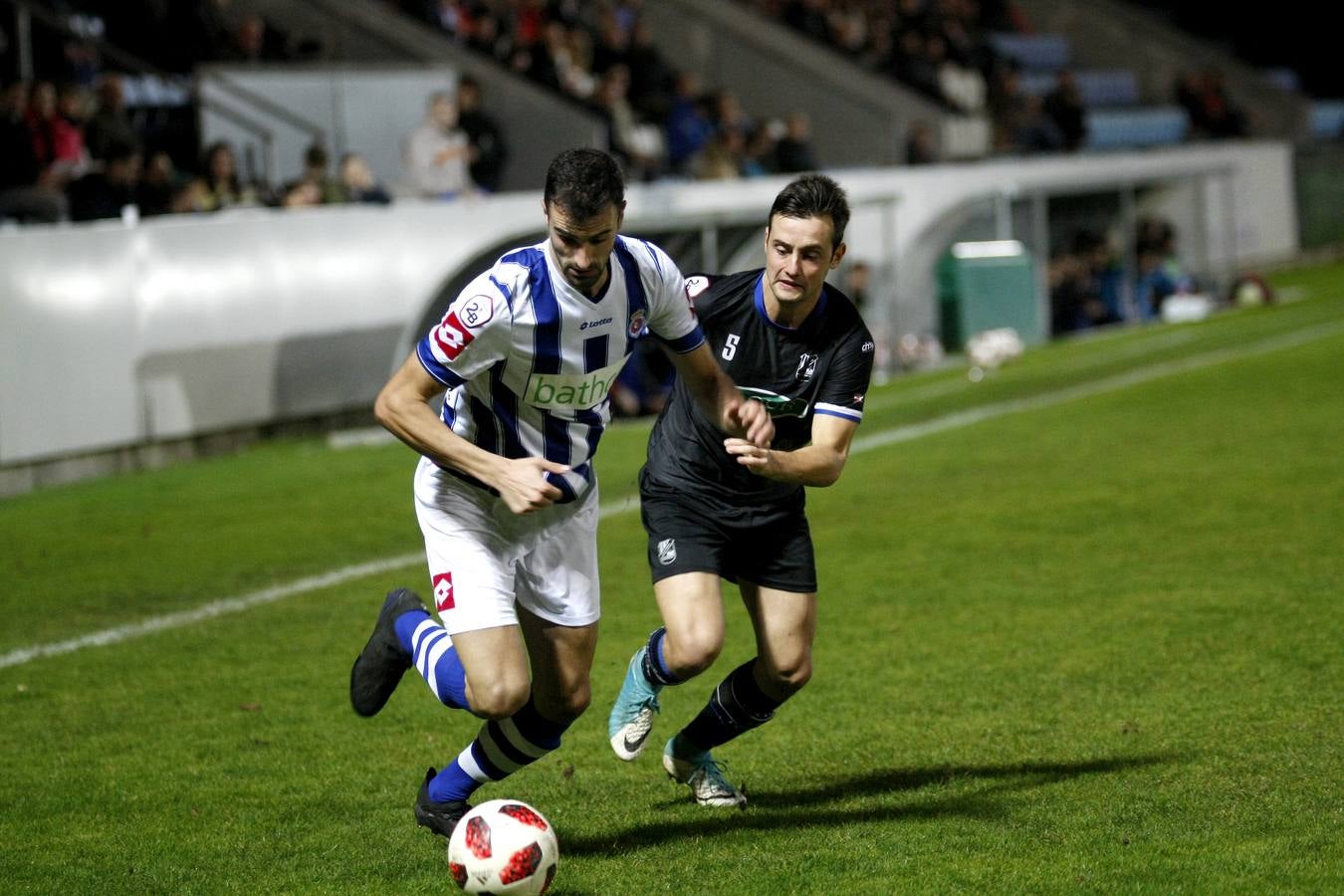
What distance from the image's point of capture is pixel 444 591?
16.2 ft

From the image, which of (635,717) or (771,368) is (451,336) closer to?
(771,368)

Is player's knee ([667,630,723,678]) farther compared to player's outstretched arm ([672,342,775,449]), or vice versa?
player's knee ([667,630,723,678])

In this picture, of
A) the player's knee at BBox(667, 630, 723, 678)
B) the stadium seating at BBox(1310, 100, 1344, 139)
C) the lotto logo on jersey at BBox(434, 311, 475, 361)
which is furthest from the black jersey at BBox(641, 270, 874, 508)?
the stadium seating at BBox(1310, 100, 1344, 139)

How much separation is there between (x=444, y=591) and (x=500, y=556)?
0.63 ft

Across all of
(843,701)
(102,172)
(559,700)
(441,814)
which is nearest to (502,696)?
(559,700)

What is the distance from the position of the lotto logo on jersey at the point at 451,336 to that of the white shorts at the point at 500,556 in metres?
0.46

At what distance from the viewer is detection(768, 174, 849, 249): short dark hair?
17.0 ft

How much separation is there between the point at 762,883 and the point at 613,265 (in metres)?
1.77

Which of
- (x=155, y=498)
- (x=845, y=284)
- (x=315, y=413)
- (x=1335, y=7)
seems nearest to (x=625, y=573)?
(x=155, y=498)

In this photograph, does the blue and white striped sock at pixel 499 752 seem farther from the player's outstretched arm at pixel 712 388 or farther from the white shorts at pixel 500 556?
the player's outstretched arm at pixel 712 388

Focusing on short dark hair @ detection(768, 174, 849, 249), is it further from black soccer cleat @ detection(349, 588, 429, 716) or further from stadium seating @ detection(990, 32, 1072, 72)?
stadium seating @ detection(990, 32, 1072, 72)

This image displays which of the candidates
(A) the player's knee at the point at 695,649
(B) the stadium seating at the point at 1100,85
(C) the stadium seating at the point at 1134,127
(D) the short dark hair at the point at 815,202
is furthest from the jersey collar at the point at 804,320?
(B) the stadium seating at the point at 1100,85

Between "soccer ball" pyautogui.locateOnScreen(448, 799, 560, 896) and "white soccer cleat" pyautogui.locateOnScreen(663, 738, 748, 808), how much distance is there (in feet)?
2.98

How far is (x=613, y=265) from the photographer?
490 centimetres
